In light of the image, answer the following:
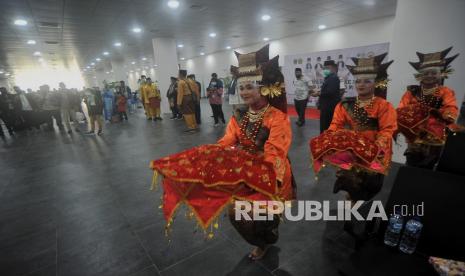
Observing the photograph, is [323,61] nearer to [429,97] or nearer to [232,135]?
[429,97]

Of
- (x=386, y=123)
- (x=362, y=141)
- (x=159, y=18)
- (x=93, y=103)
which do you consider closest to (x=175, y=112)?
(x=93, y=103)

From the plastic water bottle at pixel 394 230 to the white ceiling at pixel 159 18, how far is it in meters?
5.75

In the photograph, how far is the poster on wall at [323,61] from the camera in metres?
8.02

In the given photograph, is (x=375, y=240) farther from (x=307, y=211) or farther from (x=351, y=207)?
(x=307, y=211)

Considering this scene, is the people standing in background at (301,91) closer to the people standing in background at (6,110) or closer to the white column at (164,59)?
the white column at (164,59)

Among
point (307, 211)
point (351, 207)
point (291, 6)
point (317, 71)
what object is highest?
point (291, 6)

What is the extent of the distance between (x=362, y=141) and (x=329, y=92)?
295 centimetres

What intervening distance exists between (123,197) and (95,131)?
591cm

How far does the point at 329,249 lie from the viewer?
203 centimetres

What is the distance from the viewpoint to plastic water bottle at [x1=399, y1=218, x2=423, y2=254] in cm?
137

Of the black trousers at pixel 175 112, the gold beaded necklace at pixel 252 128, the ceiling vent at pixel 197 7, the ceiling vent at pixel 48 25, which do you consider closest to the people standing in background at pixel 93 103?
the ceiling vent at pixel 48 25

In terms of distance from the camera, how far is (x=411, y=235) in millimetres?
1389

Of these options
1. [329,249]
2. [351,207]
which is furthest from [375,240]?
[351,207]

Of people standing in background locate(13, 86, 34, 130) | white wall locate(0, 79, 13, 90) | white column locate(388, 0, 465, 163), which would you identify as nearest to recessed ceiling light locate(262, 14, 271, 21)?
white column locate(388, 0, 465, 163)
